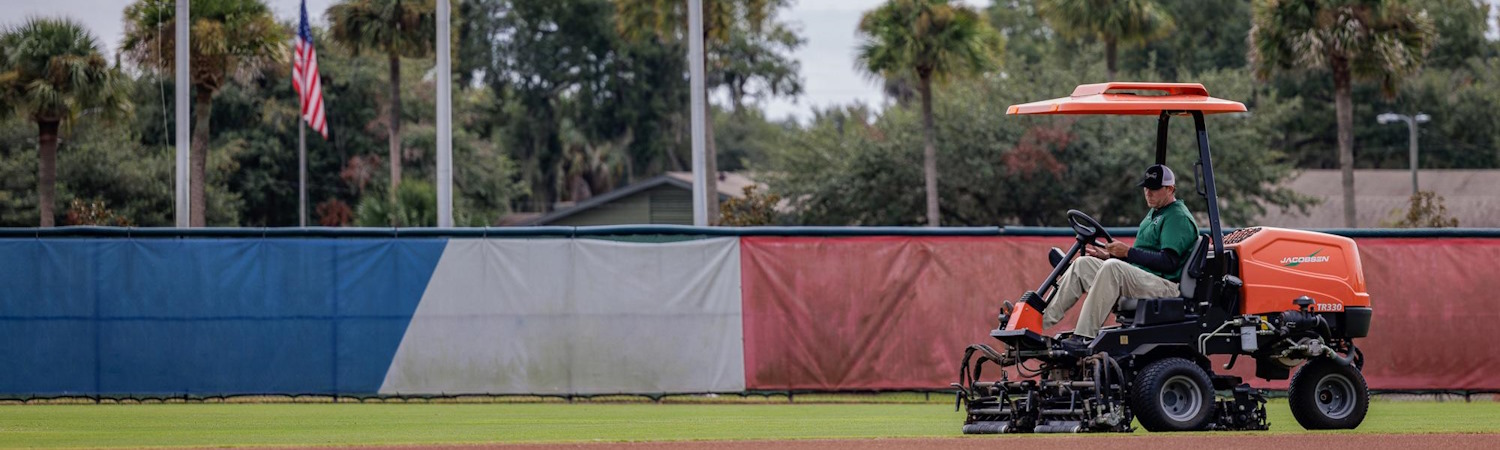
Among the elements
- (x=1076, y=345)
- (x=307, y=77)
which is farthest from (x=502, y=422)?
(x=307, y=77)

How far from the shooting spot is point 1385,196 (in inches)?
1911

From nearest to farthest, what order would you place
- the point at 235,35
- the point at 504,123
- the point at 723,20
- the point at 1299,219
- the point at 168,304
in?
1. the point at 168,304
2. the point at 235,35
3. the point at 723,20
4. the point at 1299,219
5. the point at 504,123

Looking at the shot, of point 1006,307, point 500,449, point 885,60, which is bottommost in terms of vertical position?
point 500,449

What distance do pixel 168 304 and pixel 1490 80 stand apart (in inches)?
2081

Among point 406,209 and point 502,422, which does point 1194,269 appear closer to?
point 502,422

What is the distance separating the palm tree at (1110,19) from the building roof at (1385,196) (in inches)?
215

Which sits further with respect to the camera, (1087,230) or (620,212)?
(620,212)

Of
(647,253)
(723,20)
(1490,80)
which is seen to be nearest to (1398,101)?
(1490,80)

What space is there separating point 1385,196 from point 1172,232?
4112cm

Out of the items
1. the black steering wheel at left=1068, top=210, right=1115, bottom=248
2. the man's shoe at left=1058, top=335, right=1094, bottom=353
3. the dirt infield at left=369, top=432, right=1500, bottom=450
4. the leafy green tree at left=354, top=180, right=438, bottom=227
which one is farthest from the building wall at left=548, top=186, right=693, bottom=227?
the dirt infield at left=369, top=432, right=1500, bottom=450

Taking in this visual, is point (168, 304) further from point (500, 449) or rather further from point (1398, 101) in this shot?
point (1398, 101)

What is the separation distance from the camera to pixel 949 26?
37000 mm

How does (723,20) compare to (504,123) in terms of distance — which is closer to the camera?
(723,20)

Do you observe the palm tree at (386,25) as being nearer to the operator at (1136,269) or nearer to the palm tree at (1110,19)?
the palm tree at (1110,19)
